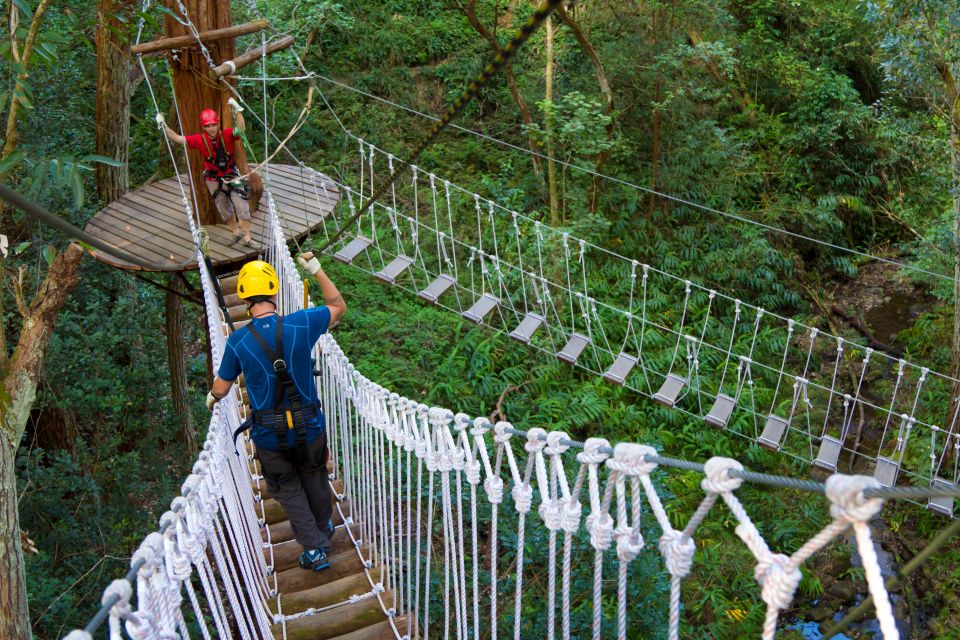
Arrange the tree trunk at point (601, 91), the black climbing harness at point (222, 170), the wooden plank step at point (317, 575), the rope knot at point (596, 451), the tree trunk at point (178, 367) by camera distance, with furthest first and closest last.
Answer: the tree trunk at point (601, 91), the tree trunk at point (178, 367), the black climbing harness at point (222, 170), the wooden plank step at point (317, 575), the rope knot at point (596, 451)

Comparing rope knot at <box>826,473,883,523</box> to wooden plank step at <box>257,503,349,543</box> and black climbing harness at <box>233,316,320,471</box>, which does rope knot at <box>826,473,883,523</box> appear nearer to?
black climbing harness at <box>233,316,320,471</box>

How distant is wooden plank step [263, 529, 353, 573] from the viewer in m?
2.44

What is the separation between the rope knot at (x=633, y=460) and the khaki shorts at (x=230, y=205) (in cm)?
345

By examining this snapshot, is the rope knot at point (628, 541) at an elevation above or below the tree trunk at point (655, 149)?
above

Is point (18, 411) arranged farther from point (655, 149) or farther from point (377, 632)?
point (655, 149)

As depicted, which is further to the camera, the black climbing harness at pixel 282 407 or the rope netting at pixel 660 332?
the rope netting at pixel 660 332

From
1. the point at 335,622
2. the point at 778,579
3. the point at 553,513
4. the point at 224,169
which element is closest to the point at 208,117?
the point at 224,169

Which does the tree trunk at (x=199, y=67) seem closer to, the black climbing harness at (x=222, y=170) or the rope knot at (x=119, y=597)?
the black climbing harness at (x=222, y=170)

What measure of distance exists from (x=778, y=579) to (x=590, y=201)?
274 inches

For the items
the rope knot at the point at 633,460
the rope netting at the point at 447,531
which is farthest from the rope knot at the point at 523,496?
the rope knot at the point at 633,460

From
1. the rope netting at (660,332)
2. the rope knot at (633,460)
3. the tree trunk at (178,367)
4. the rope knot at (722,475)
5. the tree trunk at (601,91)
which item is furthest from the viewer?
the tree trunk at (601,91)

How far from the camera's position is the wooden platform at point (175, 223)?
412cm

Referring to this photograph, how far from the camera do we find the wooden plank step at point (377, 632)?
2.11 metres

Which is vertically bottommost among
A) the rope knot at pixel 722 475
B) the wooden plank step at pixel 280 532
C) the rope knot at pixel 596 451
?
the wooden plank step at pixel 280 532
